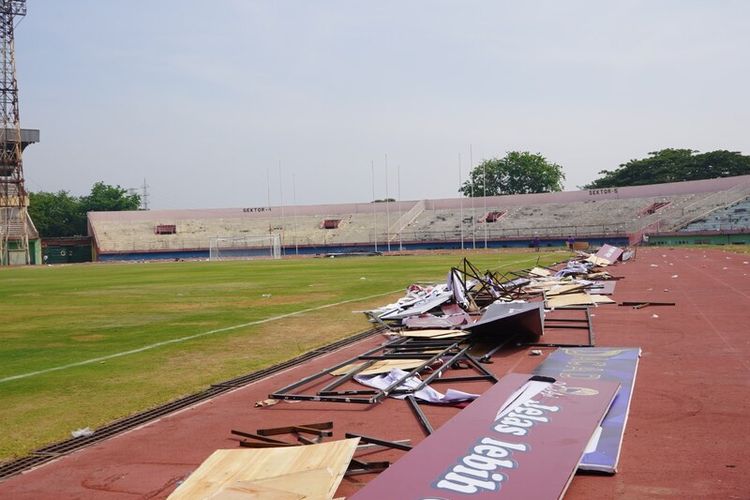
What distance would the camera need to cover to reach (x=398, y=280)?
29.5 metres

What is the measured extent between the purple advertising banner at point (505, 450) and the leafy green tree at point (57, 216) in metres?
115

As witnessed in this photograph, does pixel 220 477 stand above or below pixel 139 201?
below

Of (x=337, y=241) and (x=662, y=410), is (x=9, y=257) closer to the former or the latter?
(x=337, y=241)

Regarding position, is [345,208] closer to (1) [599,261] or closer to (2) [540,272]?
(1) [599,261]

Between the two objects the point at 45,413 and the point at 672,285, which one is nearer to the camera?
the point at 45,413

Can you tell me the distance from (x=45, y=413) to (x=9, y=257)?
7934cm

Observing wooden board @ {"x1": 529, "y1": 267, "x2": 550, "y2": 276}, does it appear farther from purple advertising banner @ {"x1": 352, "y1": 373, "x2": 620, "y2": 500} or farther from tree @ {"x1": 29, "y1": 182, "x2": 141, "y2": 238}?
tree @ {"x1": 29, "y1": 182, "x2": 141, "y2": 238}

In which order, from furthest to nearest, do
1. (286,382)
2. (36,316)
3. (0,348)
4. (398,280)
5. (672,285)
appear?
1. (398,280)
2. (672,285)
3. (36,316)
4. (0,348)
5. (286,382)

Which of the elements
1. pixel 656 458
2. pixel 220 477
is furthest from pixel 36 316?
pixel 656 458

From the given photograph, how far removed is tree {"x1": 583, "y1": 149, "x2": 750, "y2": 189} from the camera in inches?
3844

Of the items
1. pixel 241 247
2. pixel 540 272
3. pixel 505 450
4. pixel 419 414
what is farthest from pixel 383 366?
pixel 241 247

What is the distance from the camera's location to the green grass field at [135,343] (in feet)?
27.7

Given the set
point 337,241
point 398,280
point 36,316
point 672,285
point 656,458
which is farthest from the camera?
point 337,241

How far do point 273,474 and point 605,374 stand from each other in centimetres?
535
